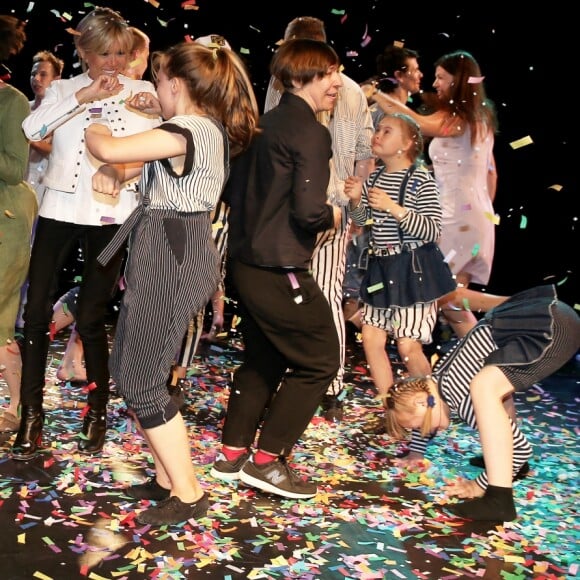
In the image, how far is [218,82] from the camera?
318cm

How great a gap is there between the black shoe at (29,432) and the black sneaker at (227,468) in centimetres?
71

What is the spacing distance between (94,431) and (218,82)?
1562 millimetres

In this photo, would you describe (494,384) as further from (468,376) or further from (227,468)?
(227,468)

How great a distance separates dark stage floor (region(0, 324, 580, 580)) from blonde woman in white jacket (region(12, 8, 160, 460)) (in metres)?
0.32

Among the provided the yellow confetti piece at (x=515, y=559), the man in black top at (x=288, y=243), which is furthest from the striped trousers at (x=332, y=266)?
the yellow confetti piece at (x=515, y=559)

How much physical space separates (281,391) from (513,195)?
4.44 m

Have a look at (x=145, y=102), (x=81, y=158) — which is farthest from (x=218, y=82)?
(x=81, y=158)

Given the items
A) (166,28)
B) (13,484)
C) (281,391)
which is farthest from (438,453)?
(166,28)

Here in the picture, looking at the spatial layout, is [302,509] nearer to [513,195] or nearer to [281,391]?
[281,391]

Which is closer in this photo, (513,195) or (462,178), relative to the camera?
(462,178)

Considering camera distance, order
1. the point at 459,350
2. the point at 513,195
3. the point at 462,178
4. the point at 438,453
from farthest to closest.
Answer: the point at 513,195, the point at 462,178, the point at 438,453, the point at 459,350

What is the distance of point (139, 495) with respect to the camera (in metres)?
3.43

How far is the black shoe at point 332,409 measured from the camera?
4.58 m

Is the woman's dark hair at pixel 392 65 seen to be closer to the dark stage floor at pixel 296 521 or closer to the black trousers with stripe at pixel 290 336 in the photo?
the dark stage floor at pixel 296 521
